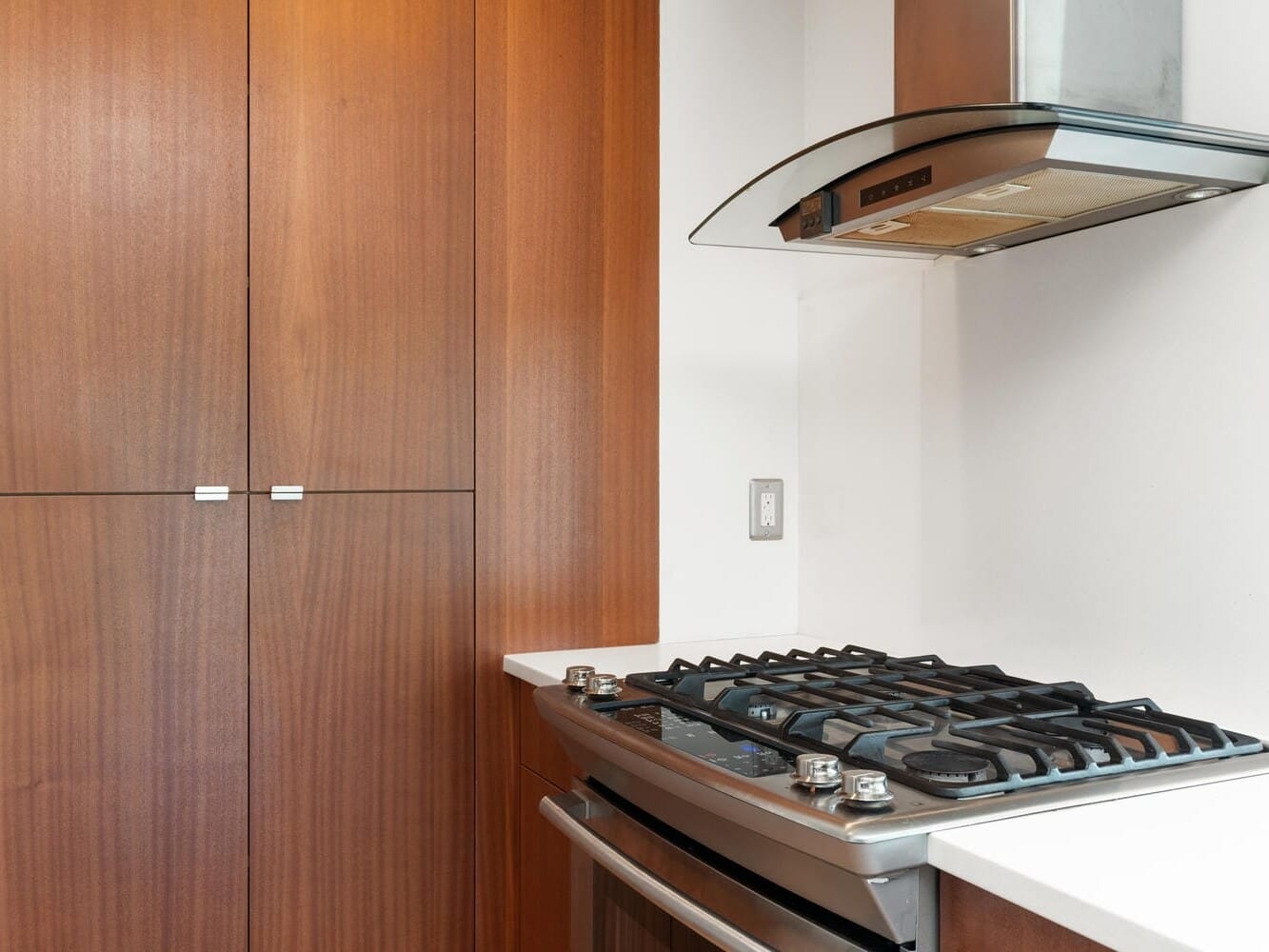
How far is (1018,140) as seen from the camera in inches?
45.9

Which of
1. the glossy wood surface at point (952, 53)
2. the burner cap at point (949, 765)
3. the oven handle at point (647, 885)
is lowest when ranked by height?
the oven handle at point (647, 885)

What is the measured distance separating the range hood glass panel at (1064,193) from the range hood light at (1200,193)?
0.03 meters

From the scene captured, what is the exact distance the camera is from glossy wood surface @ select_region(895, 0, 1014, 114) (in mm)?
1287

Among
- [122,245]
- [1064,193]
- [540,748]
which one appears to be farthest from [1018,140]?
[122,245]

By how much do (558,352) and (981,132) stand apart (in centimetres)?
96

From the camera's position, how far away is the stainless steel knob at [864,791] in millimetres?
938

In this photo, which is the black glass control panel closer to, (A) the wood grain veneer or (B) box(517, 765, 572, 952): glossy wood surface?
(B) box(517, 765, 572, 952): glossy wood surface

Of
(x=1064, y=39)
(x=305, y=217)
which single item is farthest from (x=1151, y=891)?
(x=305, y=217)

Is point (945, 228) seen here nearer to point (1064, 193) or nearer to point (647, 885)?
point (1064, 193)

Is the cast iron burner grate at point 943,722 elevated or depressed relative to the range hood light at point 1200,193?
depressed

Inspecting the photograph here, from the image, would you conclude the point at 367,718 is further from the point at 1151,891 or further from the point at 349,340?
the point at 1151,891

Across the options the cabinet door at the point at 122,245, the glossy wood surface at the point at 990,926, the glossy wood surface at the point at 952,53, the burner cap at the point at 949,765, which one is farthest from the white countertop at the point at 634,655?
the glossy wood surface at the point at 952,53

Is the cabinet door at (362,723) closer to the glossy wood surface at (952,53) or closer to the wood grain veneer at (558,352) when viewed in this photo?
the wood grain veneer at (558,352)

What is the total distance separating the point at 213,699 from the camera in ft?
5.63
